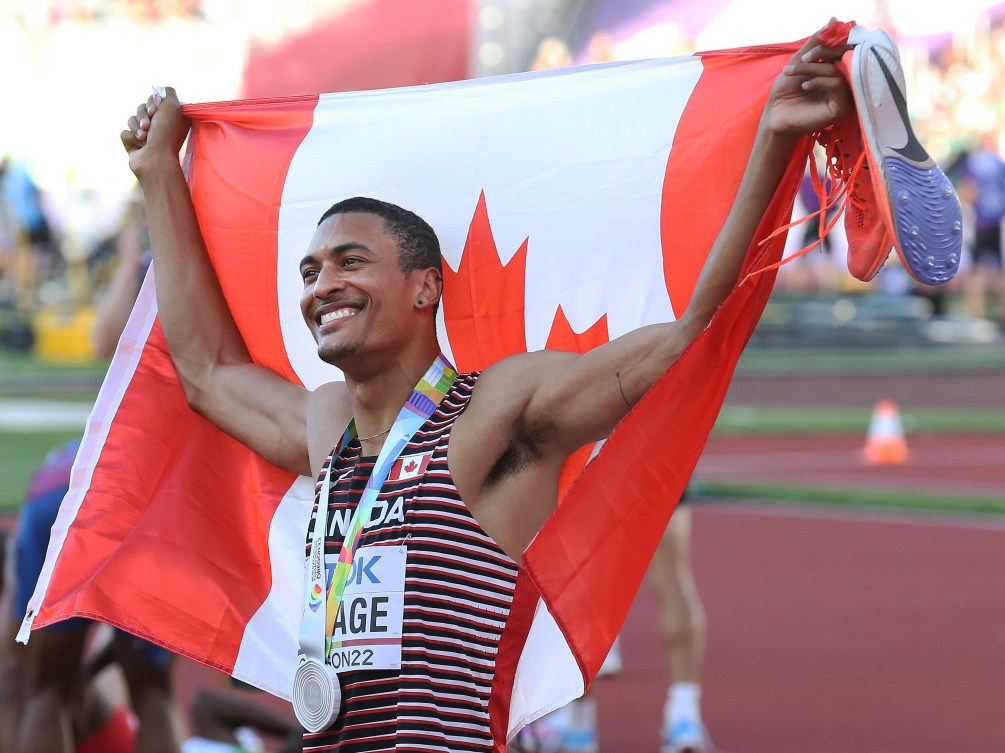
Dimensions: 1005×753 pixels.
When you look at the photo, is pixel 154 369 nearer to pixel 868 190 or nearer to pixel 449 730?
pixel 449 730

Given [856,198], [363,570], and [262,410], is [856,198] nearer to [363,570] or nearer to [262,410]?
[363,570]

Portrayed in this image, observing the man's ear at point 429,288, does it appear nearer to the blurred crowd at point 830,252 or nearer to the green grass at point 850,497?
the green grass at point 850,497

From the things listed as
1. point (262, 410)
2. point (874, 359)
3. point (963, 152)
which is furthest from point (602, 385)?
point (963, 152)

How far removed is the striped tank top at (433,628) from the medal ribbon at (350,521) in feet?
0.10

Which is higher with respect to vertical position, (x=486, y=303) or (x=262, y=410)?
(x=486, y=303)

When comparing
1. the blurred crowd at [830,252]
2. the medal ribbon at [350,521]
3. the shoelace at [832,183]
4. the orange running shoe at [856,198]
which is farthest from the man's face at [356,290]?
the blurred crowd at [830,252]

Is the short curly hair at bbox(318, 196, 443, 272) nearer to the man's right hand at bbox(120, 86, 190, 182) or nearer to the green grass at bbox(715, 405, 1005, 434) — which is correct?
the man's right hand at bbox(120, 86, 190, 182)

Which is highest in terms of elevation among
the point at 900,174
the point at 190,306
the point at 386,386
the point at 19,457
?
the point at 19,457

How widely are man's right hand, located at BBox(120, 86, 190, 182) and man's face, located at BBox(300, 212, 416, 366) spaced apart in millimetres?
757

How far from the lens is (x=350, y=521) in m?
3.33

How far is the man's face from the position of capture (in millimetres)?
3395

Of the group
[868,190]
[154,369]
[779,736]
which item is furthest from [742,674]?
[868,190]

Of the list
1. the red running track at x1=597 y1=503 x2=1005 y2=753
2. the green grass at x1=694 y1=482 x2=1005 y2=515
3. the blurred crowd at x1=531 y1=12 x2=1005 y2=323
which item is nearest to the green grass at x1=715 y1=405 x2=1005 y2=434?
the green grass at x1=694 y1=482 x2=1005 y2=515

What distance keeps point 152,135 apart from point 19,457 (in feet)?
35.2
